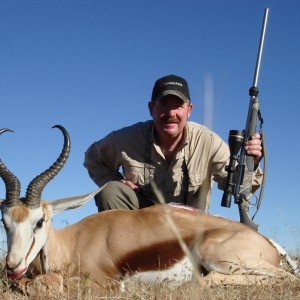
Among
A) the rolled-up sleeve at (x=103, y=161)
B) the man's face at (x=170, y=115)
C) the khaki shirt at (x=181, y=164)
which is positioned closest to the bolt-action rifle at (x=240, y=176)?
the khaki shirt at (x=181, y=164)

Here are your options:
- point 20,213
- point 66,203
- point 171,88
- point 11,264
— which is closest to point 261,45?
point 171,88

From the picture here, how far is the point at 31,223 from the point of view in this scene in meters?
Answer: 3.96

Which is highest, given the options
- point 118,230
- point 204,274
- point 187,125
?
point 187,125

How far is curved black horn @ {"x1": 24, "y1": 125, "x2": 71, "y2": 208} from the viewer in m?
4.08

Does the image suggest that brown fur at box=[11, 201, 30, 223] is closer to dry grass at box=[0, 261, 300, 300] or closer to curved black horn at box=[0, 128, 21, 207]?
curved black horn at box=[0, 128, 21, 207]

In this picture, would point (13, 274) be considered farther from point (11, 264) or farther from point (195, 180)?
point (195, 180)

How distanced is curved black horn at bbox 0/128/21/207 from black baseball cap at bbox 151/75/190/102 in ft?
6.79

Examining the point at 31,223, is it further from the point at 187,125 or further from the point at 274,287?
the point at 187,125

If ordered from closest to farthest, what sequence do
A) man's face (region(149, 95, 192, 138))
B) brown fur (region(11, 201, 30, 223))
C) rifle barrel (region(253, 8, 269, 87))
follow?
1. brown fur (region(11, 201, 30, 223))
2. man's face (region(149, 95, 192, 138))
3. rifle barrel (region(253, 8, 269, 87))

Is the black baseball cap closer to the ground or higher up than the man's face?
higher up

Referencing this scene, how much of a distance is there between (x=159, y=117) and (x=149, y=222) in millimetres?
1626

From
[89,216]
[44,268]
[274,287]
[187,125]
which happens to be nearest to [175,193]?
[187,125]

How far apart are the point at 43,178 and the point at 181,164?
6.24 ft

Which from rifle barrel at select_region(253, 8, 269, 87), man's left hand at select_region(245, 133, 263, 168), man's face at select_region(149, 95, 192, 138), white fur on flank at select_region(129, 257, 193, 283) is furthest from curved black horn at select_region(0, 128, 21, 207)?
rifle barrel at select_region(253, 8, 269, 87)
